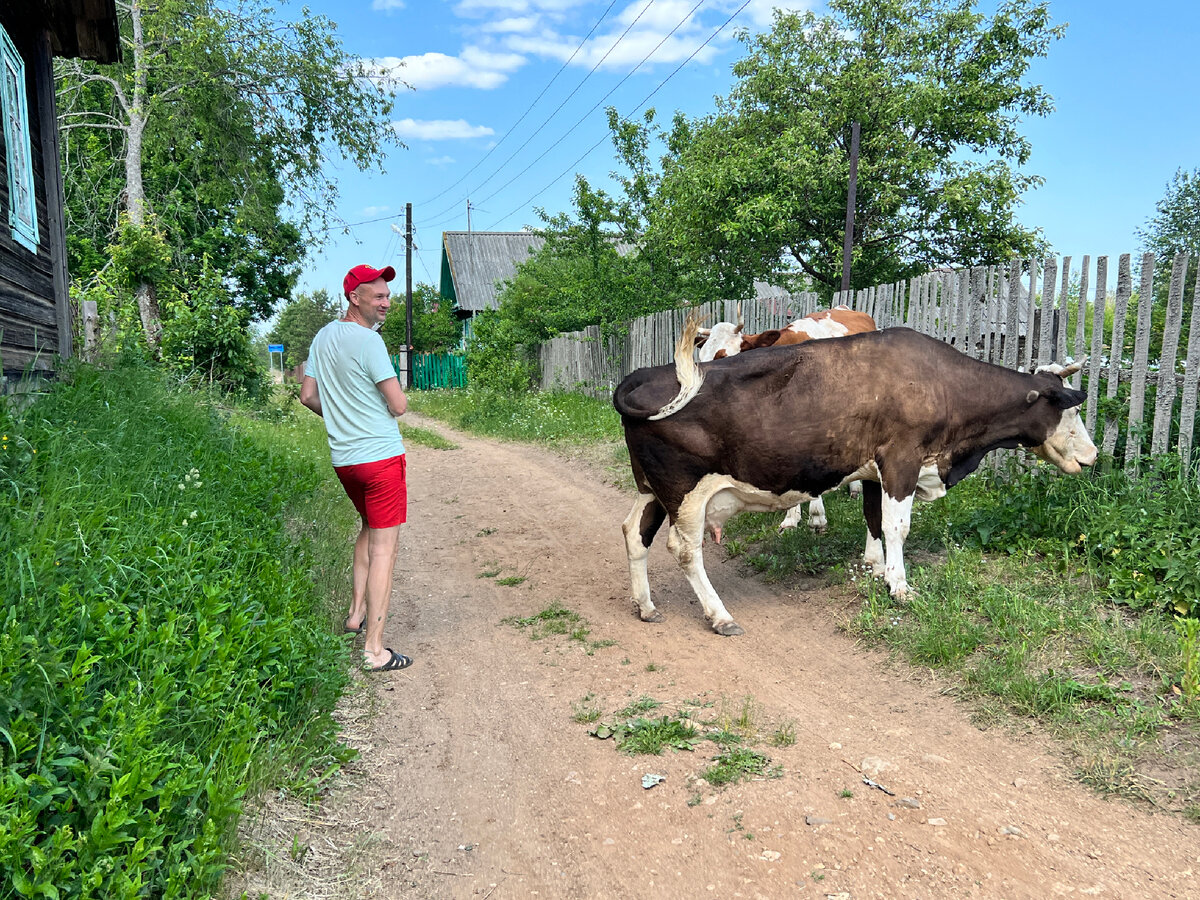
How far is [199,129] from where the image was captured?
1928 cm

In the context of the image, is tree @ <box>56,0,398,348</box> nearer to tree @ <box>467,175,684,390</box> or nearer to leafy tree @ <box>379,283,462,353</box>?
tree @ <box>467,175,684,390</box>

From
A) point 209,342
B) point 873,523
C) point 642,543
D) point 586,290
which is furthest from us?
point 586,290

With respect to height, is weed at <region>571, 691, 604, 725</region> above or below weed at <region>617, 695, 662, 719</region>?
below

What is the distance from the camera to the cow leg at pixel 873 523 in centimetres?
600

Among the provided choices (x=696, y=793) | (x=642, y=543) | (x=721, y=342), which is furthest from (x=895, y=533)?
(x=721, y=342)

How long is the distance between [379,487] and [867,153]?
1386 cm

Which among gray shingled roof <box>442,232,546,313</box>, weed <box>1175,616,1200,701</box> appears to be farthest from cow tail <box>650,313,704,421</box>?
gray shingled roof <box>442,232,546,313</box>

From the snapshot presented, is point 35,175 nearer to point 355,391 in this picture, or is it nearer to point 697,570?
point 355,391

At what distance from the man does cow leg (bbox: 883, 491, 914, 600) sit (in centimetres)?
312

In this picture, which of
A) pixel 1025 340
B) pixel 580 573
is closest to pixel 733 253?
pixel 1025 340

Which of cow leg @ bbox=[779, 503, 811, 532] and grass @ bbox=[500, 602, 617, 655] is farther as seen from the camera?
cow leg @ bbox=[779, 503, 811, 532]

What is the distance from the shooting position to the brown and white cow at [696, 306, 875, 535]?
7.15m

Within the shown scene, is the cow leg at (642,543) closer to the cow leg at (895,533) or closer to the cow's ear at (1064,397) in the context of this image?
the cow leg at (895,533)

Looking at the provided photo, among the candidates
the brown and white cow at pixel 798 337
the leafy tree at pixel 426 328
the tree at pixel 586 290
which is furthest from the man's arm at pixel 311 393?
the leafy tree at pixel 426 328
